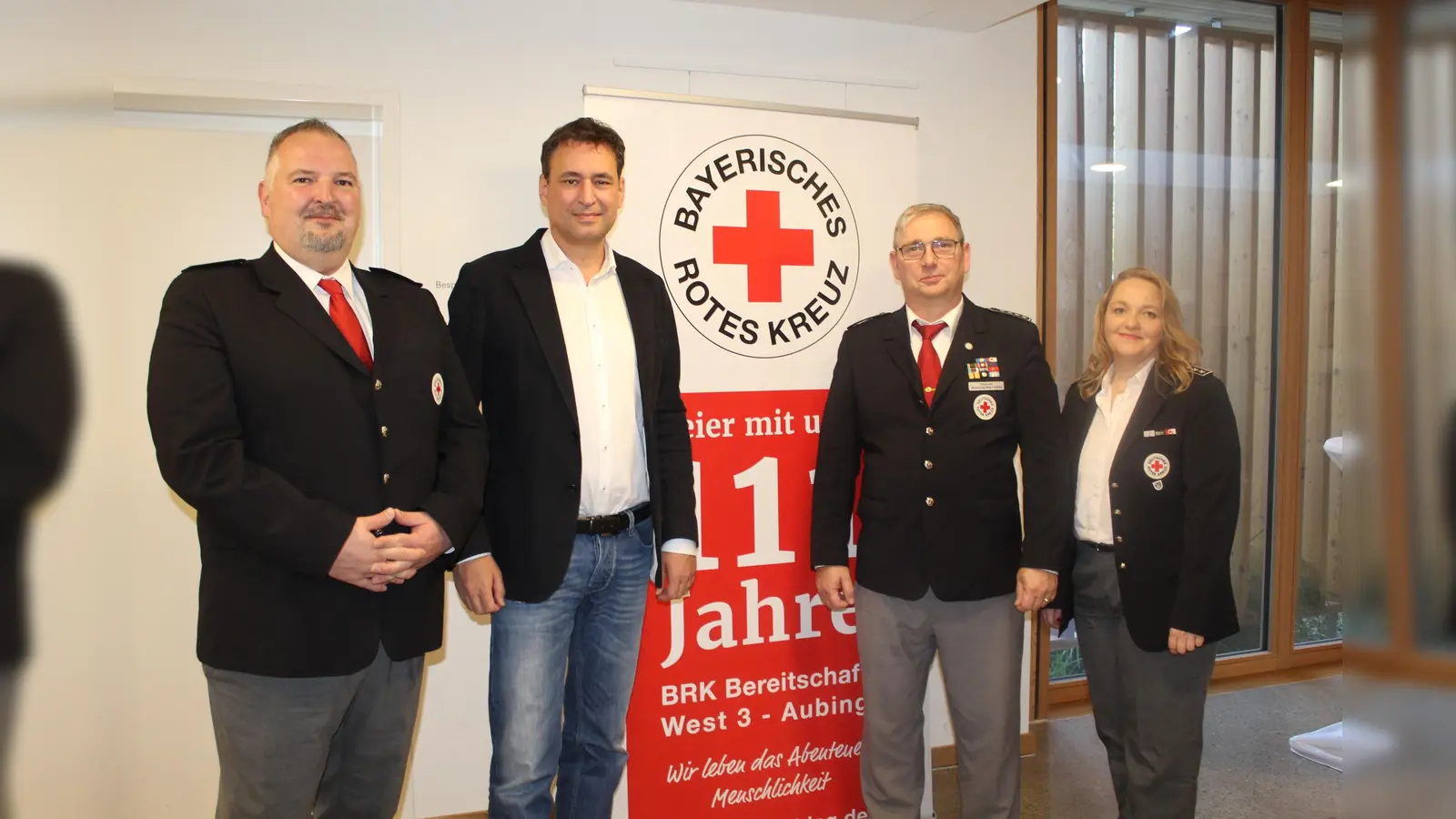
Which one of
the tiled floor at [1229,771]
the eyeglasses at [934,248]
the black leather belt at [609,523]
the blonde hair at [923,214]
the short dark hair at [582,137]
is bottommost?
the tiled floor at [1229,771]

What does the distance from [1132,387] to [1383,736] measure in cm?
208

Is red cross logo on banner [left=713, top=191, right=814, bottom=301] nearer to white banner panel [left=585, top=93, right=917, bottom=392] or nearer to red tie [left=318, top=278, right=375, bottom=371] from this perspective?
white banner panel [left=585, top=93, right=917, bottom=392]

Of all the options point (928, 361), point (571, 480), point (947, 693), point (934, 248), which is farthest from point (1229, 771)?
point (571, 480)

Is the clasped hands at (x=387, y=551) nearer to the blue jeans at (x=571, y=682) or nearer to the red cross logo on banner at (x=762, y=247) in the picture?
the blue jeans at (x=571, y=682)

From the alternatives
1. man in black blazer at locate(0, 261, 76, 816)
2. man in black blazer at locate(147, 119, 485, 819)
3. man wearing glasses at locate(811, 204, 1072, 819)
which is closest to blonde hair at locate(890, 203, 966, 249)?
man wearing glasses at locate(811, 204, 1072, 819)

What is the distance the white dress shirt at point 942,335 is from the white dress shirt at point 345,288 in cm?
122

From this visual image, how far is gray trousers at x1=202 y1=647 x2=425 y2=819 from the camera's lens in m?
1.41

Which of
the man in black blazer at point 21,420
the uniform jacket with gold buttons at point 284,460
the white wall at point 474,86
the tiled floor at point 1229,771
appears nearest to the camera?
the man in black blazer at point 21,420

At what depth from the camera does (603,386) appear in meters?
1.95

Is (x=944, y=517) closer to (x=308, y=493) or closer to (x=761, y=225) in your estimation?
(x=761, y=225)

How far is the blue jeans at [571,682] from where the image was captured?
1868 mm

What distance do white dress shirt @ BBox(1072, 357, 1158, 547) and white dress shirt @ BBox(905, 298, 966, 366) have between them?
379 millimetres

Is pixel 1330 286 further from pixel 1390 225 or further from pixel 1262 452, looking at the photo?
pixel 1390 225

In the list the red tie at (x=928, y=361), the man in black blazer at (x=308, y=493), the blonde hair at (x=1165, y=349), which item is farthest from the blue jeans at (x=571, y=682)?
the blonde hair at (x=1165, y=349)
